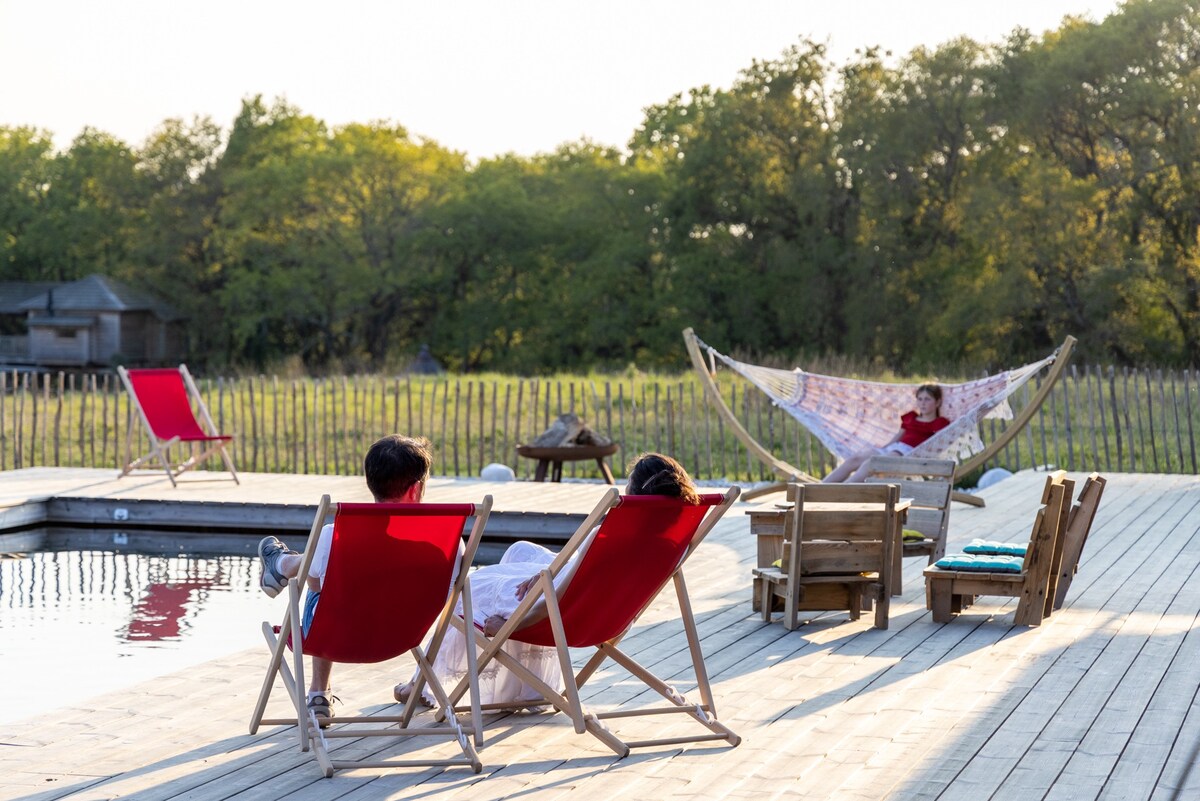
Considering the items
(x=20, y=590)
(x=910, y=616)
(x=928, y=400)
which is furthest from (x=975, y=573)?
(x=20, y=590)

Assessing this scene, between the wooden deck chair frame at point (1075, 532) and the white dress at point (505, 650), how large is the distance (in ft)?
8.31

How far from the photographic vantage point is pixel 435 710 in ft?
13.6

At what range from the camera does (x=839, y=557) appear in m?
5.54

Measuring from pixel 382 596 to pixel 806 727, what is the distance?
4.02 ft

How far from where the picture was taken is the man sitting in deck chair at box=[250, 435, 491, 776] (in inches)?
140

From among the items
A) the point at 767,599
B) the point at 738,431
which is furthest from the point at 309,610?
the point at 738,431

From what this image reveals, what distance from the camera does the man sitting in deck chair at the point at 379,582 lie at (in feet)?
11.7

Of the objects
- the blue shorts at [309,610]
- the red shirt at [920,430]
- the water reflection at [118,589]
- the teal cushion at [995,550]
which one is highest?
the red shirt at [920,430]

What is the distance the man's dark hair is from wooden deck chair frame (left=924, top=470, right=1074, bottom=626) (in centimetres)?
245

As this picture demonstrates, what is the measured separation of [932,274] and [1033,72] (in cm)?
463

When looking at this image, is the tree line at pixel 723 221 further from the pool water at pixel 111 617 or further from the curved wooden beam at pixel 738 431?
the pool water at pixel 111 617

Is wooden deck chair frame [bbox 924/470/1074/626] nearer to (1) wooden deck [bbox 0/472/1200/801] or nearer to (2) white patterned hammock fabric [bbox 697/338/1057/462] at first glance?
(1) wooden deck [bbox 0/472/1200/801]

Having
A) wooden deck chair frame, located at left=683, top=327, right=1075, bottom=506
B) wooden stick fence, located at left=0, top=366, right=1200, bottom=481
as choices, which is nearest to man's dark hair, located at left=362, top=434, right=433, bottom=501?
wooden deck chair frame, located at left=683, top=327, right=1075, bottom=506

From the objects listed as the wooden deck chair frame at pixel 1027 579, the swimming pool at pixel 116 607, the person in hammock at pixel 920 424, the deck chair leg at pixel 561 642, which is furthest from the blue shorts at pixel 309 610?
the person in hammock at pixel 920 424
